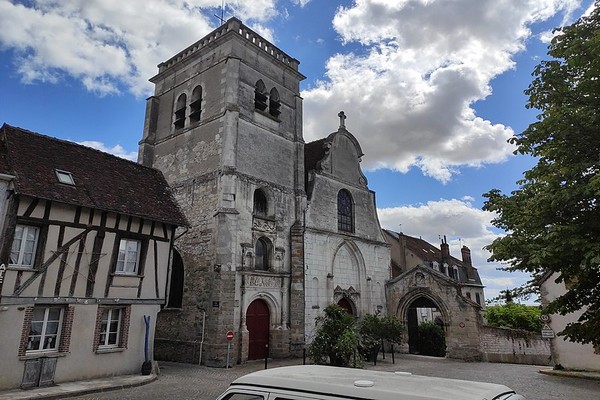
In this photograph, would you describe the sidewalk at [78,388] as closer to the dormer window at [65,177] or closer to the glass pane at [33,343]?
the glass pane at [33,343]

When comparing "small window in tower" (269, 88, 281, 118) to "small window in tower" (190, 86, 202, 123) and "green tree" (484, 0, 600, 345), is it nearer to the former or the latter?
"small window in tower" (190, 86, 202, 123)

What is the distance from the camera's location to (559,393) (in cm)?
976

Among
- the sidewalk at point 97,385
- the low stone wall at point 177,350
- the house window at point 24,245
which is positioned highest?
the house window at point 24,245

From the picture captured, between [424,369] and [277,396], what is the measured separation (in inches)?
491

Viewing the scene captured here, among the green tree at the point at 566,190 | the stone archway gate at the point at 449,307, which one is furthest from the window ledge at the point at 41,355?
the stone archway gate at the point at 449,307

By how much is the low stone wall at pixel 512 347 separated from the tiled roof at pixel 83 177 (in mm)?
13706

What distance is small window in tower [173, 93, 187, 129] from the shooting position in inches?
752

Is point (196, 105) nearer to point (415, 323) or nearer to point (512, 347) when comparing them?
point (415, 323)

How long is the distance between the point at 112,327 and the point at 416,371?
960 cm

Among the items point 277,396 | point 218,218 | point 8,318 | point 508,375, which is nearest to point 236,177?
point 218,218

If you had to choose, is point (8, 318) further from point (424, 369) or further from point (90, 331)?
point (424, 369)

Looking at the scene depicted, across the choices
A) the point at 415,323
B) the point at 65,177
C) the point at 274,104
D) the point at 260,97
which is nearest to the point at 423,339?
the point at 415,323

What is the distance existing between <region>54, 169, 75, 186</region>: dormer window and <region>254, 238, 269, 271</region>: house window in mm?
7417

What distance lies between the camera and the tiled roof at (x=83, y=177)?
10.1 metres
